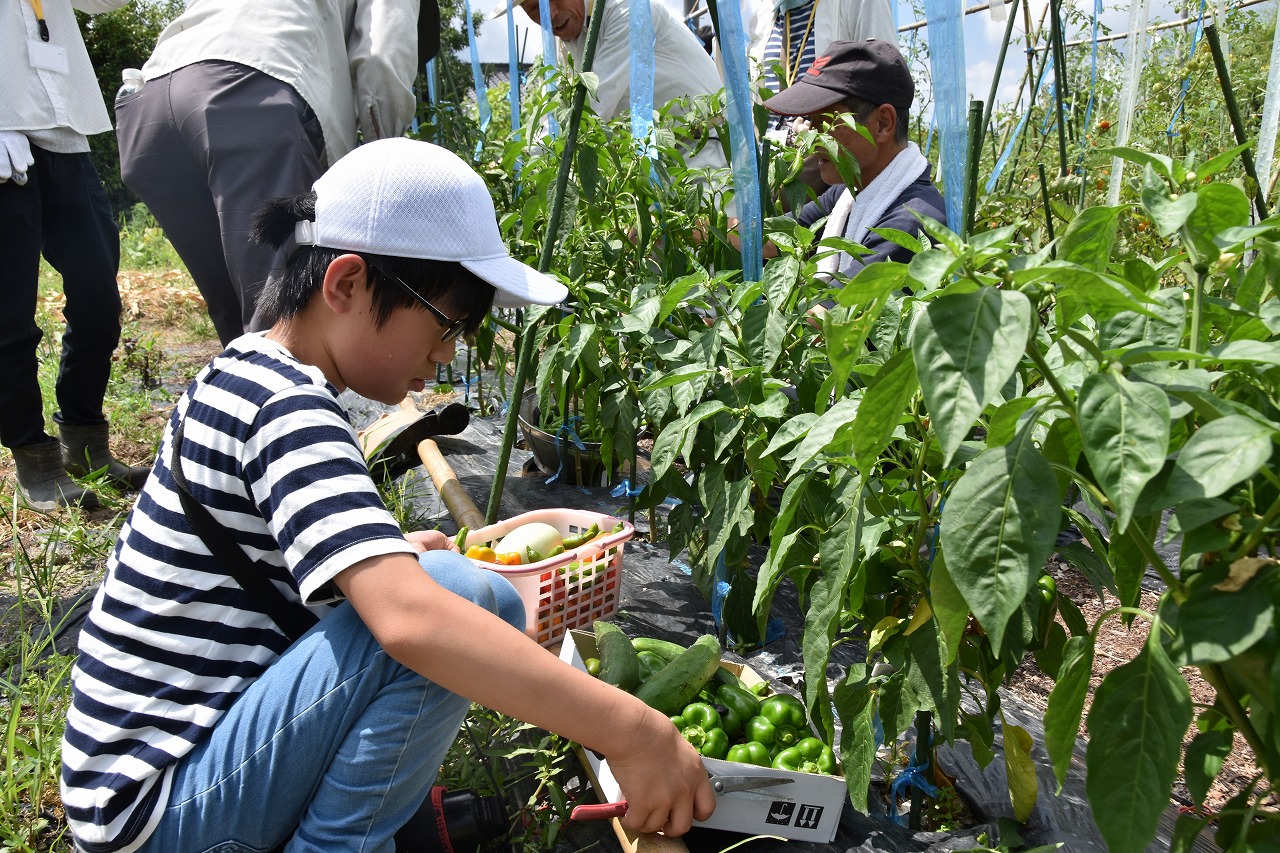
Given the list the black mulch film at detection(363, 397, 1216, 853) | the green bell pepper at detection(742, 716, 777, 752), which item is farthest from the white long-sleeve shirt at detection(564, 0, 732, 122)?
the green bell pepper at detection(742, 716, 777, 752)

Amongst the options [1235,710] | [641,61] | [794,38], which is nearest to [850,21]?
[794,38]

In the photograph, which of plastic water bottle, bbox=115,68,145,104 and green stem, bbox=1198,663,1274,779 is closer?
green stem, bbox=1198,663,1274,779

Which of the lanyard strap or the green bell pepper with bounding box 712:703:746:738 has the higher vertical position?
the lanyard strap

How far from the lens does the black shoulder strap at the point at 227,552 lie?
119 cm

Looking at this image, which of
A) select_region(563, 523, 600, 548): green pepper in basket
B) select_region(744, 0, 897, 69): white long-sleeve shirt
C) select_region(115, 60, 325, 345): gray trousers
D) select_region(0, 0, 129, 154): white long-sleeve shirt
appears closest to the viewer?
select_region(563, 523, 600, 548): green pepper in basket

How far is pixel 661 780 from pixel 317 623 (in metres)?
0.50

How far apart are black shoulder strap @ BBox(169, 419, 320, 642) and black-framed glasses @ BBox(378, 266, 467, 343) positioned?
324 mm

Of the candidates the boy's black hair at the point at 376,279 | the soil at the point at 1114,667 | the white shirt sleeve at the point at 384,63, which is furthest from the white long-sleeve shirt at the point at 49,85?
the soil at the point at 1114,667

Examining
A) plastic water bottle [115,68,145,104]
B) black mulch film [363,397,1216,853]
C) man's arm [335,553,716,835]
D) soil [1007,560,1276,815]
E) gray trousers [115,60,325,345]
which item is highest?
plastic water bottle [115,68,145,104]

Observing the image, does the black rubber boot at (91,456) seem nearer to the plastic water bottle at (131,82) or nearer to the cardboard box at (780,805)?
the plastic water bottle at (131,82)

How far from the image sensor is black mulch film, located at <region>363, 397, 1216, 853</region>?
139 cm

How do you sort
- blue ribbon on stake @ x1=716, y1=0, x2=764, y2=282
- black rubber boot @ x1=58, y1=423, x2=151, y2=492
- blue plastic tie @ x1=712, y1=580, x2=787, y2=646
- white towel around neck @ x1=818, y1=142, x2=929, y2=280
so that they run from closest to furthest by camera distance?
1. blue ribbon on stake @ x1=716, y1=0, x2=764, y2=282
2. blue plastic tie @ x1=712, y1=580, x2=787, y2=646
3. white towel around neck @ x1=818, y1=142, x2=929, y2=280
4. black rubber boot @ x1=58, y1=423, x2=151, y2=492

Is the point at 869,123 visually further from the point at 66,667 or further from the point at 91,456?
the point at 91,456

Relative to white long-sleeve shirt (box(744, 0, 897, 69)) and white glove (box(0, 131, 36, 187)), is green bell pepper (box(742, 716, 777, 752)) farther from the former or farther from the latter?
white long-sleeve shirt (box(744, 0, 897, 69))
